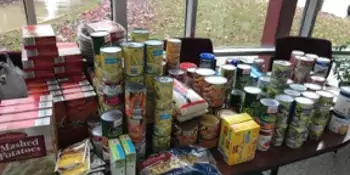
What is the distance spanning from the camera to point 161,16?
227 cm

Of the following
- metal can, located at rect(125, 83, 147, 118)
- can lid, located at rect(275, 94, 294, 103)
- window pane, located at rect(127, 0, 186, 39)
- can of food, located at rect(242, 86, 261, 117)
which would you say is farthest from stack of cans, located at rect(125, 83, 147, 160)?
window pane, located at rect(127, 0, 186, 39)

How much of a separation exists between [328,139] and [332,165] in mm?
1235

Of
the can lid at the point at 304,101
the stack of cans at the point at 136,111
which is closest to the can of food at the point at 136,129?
the stack of cans at the point at 136,111

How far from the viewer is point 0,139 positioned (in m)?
0.80

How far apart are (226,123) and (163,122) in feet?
0.75

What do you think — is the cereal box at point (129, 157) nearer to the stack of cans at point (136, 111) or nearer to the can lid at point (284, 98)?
the stack of cans at point (136, 111)

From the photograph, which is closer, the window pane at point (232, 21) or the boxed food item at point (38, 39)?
the boxed food item at point (38, 39)

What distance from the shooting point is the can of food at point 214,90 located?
1.04 metres

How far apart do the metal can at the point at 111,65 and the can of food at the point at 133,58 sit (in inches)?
0.8

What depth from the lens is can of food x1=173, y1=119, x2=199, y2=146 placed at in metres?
1.00

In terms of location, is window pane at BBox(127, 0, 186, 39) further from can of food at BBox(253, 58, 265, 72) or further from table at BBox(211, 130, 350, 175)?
table at BBox(211, 130, 350, 175)

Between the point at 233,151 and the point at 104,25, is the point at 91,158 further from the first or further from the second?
the point at 104,25

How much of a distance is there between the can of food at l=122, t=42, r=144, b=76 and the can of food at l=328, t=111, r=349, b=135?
0.86 metres

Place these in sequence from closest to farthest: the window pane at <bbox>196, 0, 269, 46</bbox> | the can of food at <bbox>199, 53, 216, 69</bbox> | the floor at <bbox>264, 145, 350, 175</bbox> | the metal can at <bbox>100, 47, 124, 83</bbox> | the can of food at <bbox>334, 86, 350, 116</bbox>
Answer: the metal can at <bbox>100, 47, 124, 83</bbox>, the can of food at <bbox>334, 86, 350, 116</bbox>, the can of food at <bbox>199, 53, 216, 69</bbox>, the floor at <bbox>264, 145, 350, 175</bbox>, the window pane at <bbox>196, 0, 269, 46</bbox>
